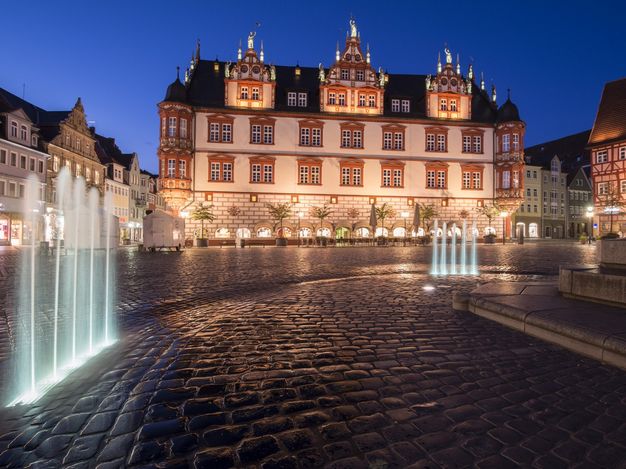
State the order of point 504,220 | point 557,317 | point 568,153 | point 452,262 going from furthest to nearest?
point 568,153
point 504,220
point 452,262
point 557,317

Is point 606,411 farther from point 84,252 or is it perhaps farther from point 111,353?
point 84,252

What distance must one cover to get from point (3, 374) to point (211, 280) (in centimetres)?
710

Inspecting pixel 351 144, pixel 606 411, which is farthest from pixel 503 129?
pixel 606 411

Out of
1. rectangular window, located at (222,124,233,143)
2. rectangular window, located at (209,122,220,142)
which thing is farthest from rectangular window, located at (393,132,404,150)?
rectangular window, located at (209,122,220,142)

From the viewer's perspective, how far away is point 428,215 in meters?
39.8

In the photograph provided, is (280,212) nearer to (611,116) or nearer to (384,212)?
(384,212)

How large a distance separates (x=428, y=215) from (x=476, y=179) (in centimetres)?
666

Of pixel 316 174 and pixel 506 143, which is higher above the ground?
pixel 506 143

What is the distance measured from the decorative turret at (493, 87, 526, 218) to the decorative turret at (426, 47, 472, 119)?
3.43 m

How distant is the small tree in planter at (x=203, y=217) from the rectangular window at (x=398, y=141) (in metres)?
18.1

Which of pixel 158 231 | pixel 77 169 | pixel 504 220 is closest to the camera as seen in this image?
pixel 158 231

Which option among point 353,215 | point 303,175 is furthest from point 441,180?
point 303,175

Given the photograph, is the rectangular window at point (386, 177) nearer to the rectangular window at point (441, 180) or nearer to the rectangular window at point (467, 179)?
the rectangular window at point (441, 180)

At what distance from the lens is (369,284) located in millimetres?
9852
